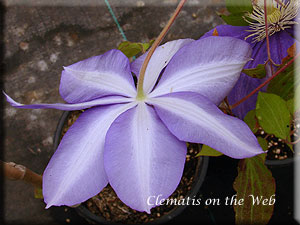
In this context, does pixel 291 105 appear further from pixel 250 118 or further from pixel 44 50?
pixel 44 50

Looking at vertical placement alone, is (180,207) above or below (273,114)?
below

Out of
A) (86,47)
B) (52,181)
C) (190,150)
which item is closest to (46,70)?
(86,47)

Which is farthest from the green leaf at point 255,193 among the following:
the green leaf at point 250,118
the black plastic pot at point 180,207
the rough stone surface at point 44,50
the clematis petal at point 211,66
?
the rough stone surface at point 44,50

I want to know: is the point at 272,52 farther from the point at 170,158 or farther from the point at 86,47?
the point at 86,47

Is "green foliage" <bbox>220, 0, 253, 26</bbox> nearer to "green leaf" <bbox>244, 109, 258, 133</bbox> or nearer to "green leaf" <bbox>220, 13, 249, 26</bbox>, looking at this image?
"green leaf" <bbox>220, 13, 249, 26</bbox>

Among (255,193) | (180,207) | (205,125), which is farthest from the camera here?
(180,207)

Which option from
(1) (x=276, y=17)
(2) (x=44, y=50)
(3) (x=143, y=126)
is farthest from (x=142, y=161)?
(2) (x=44, y=50)

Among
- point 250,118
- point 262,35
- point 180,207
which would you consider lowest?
point 180,207
